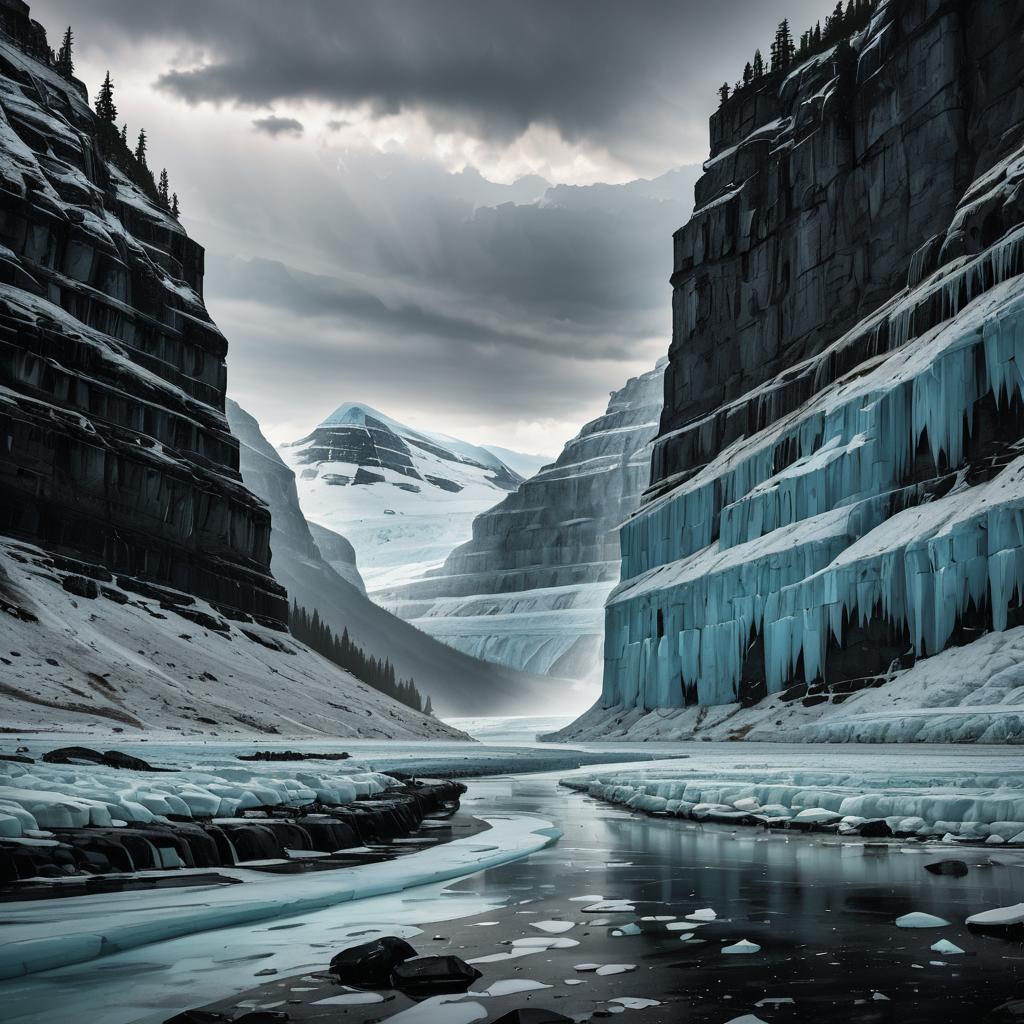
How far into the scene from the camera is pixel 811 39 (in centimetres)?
13188

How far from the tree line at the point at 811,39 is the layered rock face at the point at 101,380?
69.9 metres

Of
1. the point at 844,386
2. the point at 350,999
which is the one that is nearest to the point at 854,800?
the point at 350,999

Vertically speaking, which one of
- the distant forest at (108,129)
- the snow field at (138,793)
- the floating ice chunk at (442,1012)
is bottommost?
the floating ice chunk at (442,1012)

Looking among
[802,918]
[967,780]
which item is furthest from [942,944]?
[967,780]

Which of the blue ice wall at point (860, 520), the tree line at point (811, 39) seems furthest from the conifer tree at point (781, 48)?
the blue ice wall at point (860, 520)

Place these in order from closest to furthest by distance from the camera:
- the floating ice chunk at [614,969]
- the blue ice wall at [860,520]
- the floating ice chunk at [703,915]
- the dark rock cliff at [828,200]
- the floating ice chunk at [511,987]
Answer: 1. the floating ice chunk at [511,987]
2. the floating ice chunk at [614,969]
3. the floating ice chunk at [703,915]
4. the blue ice wall at [860,520]
5. the dark rock cliff at [828,200]

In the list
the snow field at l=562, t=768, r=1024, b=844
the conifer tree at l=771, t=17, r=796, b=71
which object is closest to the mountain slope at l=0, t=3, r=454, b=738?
the snow field at l=562, t=768, r=1024, b=844

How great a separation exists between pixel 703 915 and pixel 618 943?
176cm

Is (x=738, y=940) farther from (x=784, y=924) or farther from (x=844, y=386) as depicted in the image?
(x=844, y=386)

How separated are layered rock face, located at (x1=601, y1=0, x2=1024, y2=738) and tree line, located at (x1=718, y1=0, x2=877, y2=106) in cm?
778

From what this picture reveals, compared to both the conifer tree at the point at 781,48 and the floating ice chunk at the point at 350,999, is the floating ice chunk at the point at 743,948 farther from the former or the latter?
the conifer tree at the point at 781,48

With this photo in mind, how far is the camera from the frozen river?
6809mm

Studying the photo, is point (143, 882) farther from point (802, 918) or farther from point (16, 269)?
point (16, 269)

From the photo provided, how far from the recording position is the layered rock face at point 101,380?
86688 mm
